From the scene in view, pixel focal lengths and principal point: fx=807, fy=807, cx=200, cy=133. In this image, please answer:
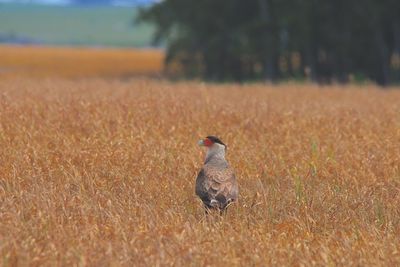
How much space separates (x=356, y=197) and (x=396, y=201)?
0.44 m

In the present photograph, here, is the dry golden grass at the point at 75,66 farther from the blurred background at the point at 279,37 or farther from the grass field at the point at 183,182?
the grass field at the point at 183,182

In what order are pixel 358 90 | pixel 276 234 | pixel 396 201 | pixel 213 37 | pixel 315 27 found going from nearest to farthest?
pixel 276 234, pixel 396 201, pixel 358 90, pixel 315 27, pixel 213 37

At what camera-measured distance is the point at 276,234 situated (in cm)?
681

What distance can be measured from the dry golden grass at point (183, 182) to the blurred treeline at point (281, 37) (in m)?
24.8

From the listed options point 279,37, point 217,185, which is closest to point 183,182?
point 217,185

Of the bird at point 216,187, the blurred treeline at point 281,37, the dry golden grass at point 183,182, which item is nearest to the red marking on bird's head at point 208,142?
the bird at point 216,187

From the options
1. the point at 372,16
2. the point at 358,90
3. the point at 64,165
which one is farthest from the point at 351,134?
the point at 372,16

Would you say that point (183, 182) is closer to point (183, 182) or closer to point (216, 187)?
point (183, 182)

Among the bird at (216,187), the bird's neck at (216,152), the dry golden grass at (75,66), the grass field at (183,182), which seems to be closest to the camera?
the grass field at (183,182)

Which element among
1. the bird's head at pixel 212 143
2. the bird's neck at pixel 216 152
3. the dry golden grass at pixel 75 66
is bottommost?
the dry golden grass at pixel 75 66

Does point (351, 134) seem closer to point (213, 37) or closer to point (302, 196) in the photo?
point (302, 196)

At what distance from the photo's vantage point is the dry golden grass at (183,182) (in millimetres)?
5848

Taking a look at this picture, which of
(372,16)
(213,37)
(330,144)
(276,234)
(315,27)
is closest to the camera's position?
(276,234)

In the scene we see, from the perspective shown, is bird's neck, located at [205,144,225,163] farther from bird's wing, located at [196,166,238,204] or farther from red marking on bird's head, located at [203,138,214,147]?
bird's wing, located at [196,166,238,204]
